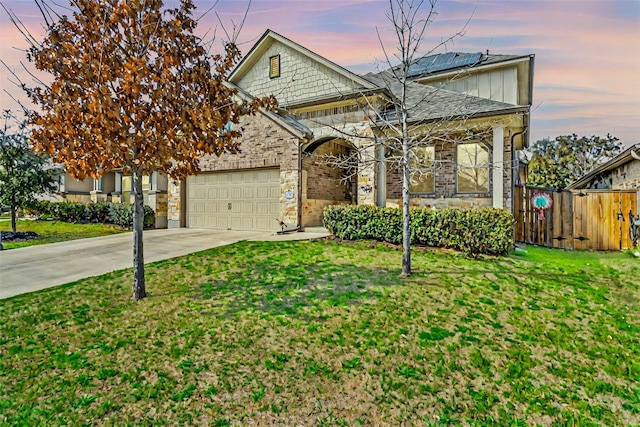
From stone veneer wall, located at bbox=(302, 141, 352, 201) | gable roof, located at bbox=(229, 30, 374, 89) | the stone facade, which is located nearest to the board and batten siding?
gable roof, located at bbox=(229, 30, 374, 89)

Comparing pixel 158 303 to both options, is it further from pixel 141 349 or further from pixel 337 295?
pixel 337 295

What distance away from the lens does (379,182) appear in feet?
37.4

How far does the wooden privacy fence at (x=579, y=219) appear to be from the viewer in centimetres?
1018

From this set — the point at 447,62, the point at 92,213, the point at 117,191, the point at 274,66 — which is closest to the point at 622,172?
the point at 447,62

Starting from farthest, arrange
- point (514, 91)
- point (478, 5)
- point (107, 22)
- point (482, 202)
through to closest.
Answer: point (514, 91), point (482, 202), point (478, 5), point (107, 22)

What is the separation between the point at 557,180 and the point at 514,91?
25.6 m

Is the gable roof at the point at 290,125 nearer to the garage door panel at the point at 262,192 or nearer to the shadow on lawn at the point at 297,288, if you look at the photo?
the garage door panel at the point at 262,192

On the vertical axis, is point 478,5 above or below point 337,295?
above

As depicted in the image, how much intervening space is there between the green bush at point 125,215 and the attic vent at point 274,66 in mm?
8338

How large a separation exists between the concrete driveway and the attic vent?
736 cm

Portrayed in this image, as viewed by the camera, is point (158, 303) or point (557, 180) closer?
point (158, 303)

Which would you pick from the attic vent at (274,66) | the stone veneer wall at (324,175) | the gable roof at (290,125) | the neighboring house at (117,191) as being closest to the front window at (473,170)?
the stone veneer wall at (324,175)

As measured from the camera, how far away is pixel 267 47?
14.7 meters

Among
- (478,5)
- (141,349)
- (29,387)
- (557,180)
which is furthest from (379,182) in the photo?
(557,180)
